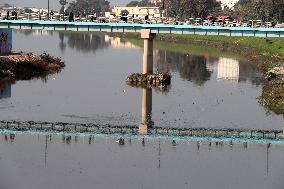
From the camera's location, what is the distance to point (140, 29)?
84000 mm

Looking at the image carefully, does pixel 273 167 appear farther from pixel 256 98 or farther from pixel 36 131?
pixel 256 98

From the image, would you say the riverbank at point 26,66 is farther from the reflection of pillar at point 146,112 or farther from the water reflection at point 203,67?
the reflection of pillar at point 146,112

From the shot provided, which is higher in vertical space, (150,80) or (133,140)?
(150,80)

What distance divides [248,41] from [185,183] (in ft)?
354

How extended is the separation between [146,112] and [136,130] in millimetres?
10175

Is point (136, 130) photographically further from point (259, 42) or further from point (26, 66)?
point (259, 42)

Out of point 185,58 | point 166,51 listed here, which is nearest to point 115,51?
point 166,51

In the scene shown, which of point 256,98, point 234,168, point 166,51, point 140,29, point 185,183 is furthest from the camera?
point 166,51

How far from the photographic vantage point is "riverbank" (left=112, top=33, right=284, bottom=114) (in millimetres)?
72756

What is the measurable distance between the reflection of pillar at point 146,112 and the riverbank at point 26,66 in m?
19.0

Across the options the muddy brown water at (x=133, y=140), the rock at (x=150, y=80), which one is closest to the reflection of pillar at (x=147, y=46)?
the rock at (x=150, y=80)

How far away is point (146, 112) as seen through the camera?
6650cm

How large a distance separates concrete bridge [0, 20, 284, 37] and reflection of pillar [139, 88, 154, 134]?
25.9ft

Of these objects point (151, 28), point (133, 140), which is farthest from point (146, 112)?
point (151, 28)
